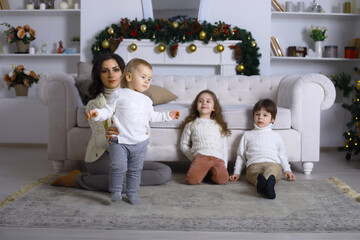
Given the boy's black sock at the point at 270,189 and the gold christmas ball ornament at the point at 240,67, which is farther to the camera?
the gold christmas ball ornament at the point at 240,67

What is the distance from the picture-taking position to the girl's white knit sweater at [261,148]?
2982mm

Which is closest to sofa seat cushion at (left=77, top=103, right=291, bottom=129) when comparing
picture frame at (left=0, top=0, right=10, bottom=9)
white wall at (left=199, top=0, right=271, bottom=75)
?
white wall at (left=199, top=0, right=271, bottom=75)

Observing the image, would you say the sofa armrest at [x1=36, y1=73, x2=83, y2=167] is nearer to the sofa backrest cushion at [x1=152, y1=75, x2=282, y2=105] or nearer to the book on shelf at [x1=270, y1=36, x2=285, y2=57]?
the sofa backrest cushion at [x1=152, y1=75, x2=282, y2=105]

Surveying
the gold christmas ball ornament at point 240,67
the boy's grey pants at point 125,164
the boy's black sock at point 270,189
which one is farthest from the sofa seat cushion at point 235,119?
the gold christmas ball ornament at point 240,67

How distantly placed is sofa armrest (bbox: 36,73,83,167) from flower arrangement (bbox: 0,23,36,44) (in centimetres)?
220

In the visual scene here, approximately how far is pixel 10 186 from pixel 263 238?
1.67m

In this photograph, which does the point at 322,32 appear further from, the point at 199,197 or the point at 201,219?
the point at 201,219

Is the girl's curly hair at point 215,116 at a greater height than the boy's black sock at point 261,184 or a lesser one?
greater

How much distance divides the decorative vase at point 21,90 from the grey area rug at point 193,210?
104 inches

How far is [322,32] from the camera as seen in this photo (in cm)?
524

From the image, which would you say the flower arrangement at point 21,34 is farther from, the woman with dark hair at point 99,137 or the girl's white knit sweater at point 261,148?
the girl's white knit sweater at point 261,148

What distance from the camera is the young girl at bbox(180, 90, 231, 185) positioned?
9.33 ft

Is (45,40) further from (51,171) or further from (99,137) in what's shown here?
(99,137)

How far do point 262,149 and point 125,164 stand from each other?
113cm
